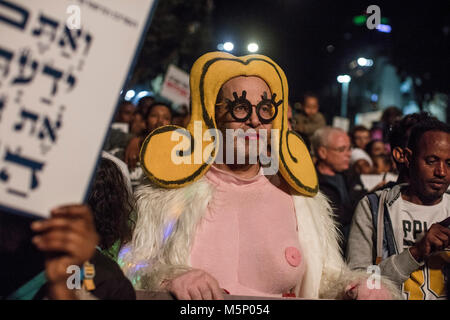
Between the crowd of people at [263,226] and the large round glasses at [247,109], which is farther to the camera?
the large round glasses at [247,109]

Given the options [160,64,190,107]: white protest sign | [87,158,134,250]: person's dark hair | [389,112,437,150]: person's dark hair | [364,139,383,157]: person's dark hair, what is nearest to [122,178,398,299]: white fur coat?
[87,158,134,250]: person's dark hair

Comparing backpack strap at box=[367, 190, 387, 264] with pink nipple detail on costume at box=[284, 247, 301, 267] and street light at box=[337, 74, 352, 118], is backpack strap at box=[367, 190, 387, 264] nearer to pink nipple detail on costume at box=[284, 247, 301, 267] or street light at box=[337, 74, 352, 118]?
pink nipple detail on costume at box=[284, 247, 301, 267]

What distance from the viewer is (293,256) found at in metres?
2.38

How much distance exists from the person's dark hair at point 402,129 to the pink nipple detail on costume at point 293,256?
1291 millimetres

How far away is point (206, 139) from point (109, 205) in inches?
23.0

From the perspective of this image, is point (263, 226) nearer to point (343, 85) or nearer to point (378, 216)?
point (378, 216)

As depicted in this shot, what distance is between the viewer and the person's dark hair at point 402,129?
3375mm

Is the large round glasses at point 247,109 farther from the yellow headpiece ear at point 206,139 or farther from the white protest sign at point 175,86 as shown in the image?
the white protest sign at point 175,86

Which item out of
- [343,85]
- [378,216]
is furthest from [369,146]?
[343,85]

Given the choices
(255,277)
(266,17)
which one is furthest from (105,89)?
(266,17)

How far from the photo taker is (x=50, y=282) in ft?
4.90

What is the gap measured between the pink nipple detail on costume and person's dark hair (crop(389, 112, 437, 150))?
1291 mm

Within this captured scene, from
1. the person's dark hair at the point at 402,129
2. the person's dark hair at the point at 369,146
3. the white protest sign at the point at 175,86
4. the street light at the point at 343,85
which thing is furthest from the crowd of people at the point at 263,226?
the street light at the point at 343,85
